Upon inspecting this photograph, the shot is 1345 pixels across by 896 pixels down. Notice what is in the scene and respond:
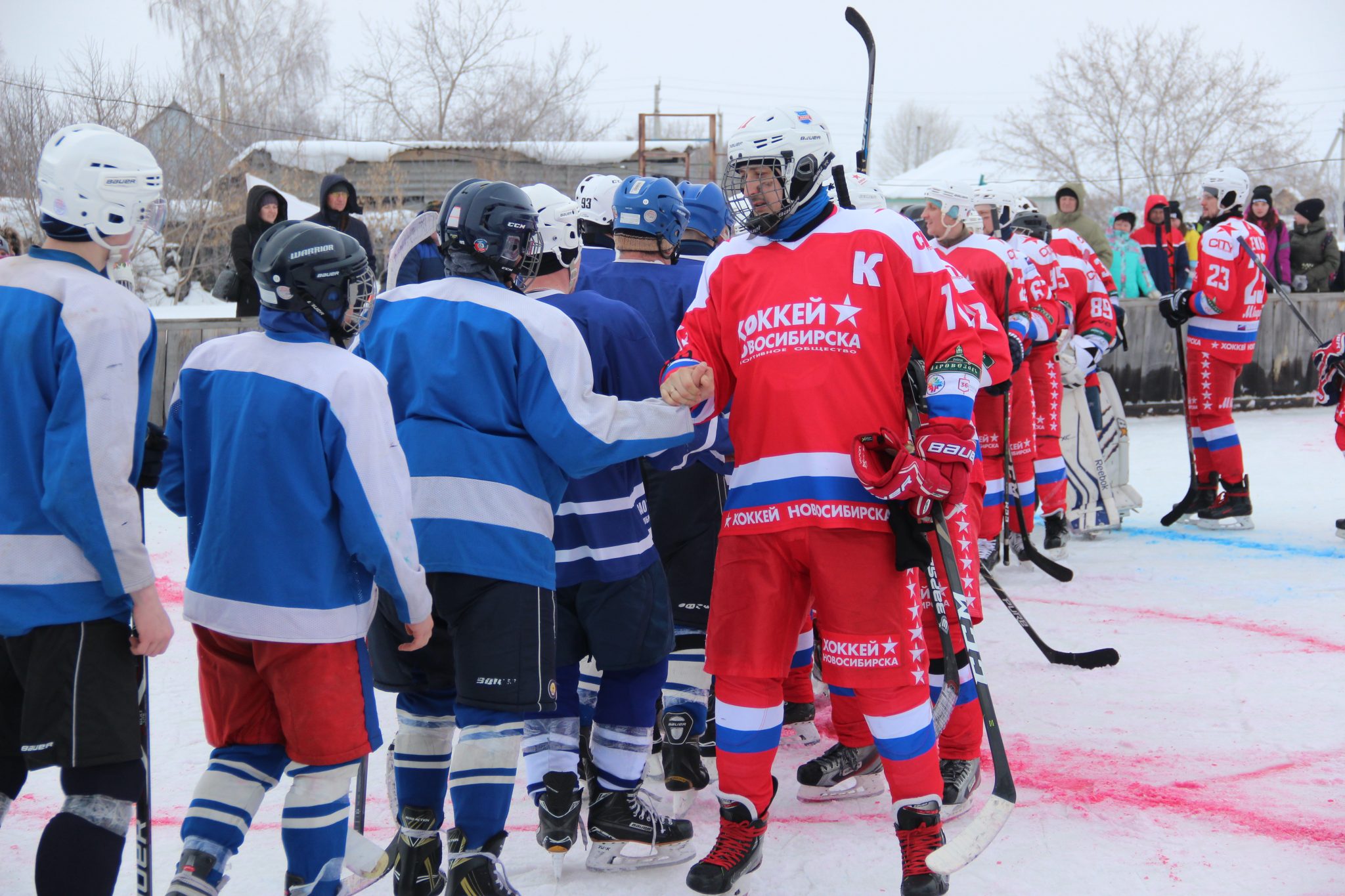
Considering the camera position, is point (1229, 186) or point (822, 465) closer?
point (822, 465)

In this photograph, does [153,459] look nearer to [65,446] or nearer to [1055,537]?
[65,446]

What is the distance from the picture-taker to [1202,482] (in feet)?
26.0

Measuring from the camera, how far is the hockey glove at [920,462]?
9.27 ft

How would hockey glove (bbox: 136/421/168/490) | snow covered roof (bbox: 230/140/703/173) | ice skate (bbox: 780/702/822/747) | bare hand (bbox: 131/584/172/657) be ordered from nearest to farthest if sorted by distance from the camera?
bare hand (bbox: 131/584/172/657) < hockey glove (bbox: 136/421/168/490) < ice skate (bbox: 780/702/822/747) < snow covered roof (bbox: 230/140/703/173)

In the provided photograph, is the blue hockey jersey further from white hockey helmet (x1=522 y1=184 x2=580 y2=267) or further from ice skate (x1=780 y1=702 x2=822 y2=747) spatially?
ice skate (x1=780 y1=702 x2=822 y2=747)

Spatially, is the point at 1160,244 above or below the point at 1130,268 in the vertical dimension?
above

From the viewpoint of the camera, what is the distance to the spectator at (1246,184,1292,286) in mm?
12141

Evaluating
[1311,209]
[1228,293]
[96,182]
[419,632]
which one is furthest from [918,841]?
[1311,209]

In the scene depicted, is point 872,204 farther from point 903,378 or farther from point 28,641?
point 28,641

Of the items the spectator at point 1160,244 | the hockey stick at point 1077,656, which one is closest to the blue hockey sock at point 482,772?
the hockey stick at point 1077,656

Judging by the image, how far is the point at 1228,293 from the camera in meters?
7.55

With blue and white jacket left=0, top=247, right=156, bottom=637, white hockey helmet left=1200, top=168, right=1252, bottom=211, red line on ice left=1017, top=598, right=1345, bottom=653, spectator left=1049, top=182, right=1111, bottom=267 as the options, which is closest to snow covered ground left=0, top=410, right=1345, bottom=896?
red line on ice left=1017, top=598, right=1345, bottom=653

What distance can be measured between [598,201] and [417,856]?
275 centimetres

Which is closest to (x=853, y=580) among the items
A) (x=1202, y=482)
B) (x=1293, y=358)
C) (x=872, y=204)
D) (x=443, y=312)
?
(x=443, y=312)
